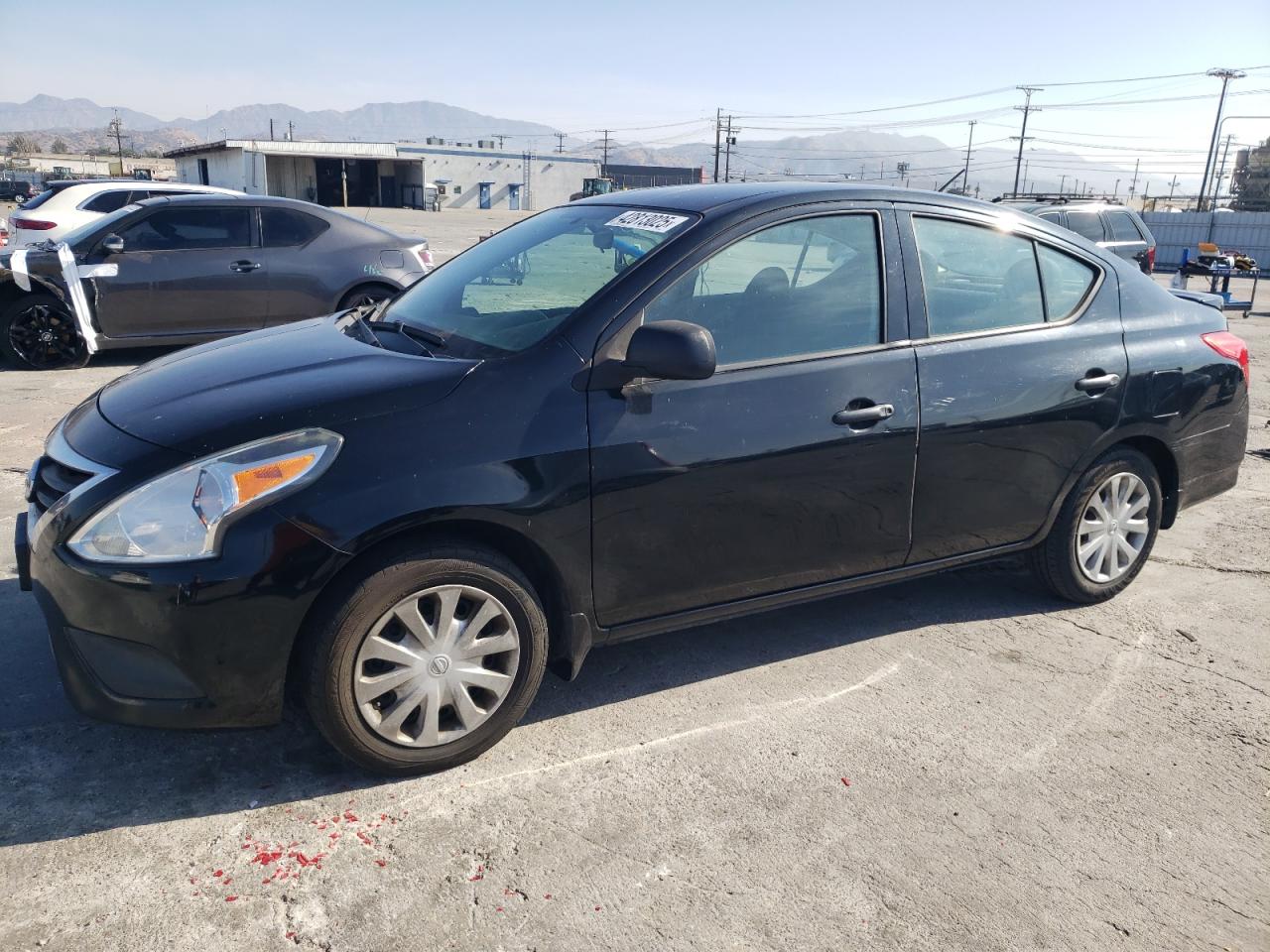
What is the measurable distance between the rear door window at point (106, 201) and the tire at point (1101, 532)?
532 inches

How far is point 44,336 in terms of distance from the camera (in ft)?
27.8

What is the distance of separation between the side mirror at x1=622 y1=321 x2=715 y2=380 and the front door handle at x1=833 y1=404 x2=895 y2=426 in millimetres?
644

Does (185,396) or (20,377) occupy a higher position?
(185,396)

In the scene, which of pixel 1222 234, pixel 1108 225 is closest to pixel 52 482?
pixel 1108 225

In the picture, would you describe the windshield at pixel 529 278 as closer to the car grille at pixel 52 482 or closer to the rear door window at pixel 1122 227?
the car grille at pixel 52 482

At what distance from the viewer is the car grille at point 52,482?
2748 mm

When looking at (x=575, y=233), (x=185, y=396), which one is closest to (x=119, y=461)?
(x=185, y=396)

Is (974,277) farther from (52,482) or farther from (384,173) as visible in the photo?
(384,173)

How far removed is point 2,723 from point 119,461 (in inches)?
43.3

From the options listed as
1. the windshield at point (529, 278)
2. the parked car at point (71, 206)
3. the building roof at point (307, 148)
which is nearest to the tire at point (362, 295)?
the parked car at point (71, 206)

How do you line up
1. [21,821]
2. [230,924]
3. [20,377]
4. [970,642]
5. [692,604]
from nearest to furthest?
[230,924] < [21,821] < [692,604] < [970,642] < [20,377]

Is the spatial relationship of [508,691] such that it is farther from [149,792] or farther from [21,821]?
[21,821]

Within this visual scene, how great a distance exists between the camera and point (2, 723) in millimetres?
3086

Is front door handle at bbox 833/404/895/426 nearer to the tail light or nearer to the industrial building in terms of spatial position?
the tail light
